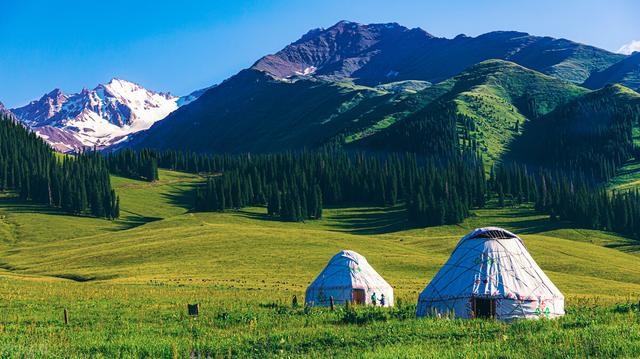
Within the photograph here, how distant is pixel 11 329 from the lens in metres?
29.7

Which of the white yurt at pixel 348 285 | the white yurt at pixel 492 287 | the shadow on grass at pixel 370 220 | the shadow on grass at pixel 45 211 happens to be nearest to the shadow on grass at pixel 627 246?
the shadow on grass at pixel 370 220

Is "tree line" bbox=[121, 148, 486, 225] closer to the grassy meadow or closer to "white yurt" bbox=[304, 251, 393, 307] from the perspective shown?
the grassy meadow

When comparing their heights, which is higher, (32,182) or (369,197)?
(32,182)

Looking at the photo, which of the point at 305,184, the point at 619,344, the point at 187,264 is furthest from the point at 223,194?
the point at 619,344

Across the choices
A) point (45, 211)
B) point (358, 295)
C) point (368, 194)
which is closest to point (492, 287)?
point (358, 295)

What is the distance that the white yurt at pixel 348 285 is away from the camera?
4775cm

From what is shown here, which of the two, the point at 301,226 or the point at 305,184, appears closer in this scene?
the point at 301,226

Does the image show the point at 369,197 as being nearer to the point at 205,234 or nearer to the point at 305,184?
the point at 305,184

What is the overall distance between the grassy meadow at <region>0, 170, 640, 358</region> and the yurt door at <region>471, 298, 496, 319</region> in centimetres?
349

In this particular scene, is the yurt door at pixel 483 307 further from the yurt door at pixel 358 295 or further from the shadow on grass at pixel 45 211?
the shadow on grass at pixel 45 211

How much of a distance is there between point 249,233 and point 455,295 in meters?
79.4

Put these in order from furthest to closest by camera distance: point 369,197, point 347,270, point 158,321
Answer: point 369,197 → point 347,270 → point 158,321

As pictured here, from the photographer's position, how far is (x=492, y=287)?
3569 cm

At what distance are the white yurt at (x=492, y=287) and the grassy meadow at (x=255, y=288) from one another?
7.52ft
